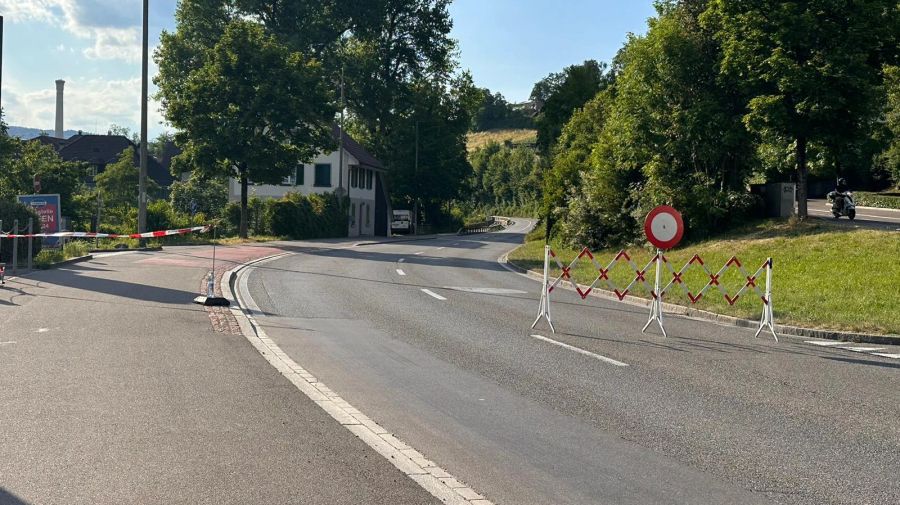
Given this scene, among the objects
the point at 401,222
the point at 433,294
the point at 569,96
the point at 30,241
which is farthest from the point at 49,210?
the point at 401,222

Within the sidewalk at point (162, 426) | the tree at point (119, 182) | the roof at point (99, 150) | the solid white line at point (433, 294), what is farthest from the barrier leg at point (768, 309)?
the roof at point (99, 150)

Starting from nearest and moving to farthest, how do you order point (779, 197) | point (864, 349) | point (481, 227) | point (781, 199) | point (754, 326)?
point (864, 349) → point (754, 326) → point (781, 199) → point (779, 197) → point (481, 227)

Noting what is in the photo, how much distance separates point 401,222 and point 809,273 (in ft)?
190

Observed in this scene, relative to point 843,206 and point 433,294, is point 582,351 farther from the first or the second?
point 843,206

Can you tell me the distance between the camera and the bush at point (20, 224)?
23.4 meters

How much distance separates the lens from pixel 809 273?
23000 millimetres

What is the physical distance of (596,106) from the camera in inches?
1900

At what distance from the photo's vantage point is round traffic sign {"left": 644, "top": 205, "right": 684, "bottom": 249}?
14539 mm

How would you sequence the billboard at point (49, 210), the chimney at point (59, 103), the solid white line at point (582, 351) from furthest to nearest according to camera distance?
1. the chimney at point (59, 103)
2. the billboard at point (49, 210)
3. the solid white line at point (582, 351)

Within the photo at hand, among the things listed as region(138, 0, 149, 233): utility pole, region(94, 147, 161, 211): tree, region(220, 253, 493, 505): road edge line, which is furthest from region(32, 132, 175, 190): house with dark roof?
region(220, 253, 493, 505): road edge line

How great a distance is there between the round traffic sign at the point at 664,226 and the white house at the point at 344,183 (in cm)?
5047

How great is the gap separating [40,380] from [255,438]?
3.26 meters

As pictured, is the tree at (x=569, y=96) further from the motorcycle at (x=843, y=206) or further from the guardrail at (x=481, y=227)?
the motorcycle at (x=843, y=206)

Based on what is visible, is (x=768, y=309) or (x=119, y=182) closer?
(x=768, y=309)
